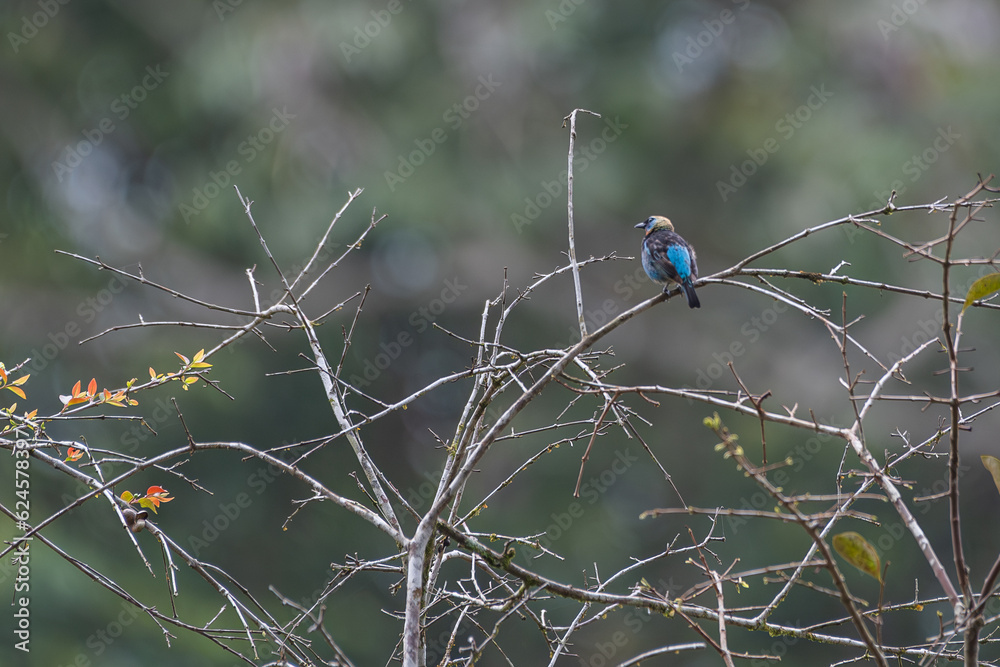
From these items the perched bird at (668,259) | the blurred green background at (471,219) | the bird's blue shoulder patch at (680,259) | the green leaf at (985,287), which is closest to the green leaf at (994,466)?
the green leaf at (985,287)

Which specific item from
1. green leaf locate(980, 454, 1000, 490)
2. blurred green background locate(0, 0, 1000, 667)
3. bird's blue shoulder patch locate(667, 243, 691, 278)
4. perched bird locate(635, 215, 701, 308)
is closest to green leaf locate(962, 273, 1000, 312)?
green leaf locate(980, 454, 1000, 490)

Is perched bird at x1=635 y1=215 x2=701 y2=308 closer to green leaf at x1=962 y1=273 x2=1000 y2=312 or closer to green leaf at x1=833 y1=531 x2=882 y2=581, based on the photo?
green leaf at x1=962 y1=273 x2=1000 y2=312

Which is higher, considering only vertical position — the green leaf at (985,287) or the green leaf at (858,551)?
the green leaf at (985,287)

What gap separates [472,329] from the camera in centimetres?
1280

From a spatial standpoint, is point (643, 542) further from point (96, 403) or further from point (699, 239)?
point (96, 403)

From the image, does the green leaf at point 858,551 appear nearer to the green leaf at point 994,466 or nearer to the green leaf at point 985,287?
the green leaf at point 994,466

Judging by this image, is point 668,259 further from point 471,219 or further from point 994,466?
point 471,219

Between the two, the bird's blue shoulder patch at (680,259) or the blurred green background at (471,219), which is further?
the blurred green background at (471,219)

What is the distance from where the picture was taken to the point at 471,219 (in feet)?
41.0

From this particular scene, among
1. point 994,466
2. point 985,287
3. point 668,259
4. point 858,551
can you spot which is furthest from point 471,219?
point 858,551

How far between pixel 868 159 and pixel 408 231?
20.4 ft

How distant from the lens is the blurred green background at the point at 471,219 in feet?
38.9

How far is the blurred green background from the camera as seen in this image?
38.9 feet

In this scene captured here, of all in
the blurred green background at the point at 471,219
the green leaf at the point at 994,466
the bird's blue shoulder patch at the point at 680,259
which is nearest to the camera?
the green leaf at the point at 994,466
